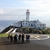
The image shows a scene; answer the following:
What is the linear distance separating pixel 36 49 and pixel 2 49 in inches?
120

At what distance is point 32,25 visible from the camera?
158ft

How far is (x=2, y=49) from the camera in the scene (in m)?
16.5

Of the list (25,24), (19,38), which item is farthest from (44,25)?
(19,38)

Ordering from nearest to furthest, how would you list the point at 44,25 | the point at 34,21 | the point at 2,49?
1. the point at 2,49
2. the point at 44,25
3. the point at 34,21

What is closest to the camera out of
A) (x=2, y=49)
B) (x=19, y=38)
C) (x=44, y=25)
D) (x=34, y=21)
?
(x=2, y=49)

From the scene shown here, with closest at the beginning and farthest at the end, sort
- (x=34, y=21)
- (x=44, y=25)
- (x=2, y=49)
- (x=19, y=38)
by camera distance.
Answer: (x=2, y=49) → (x=19, y=38) → (x=44, y=25) → (x=34, y=21)

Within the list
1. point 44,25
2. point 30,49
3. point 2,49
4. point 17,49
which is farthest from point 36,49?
point 44,25

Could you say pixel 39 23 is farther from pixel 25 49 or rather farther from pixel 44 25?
pixel 25 49

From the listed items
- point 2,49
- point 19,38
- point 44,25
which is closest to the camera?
point 2,49

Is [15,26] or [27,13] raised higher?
[27,13]

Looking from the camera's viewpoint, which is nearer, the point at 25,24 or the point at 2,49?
the point at 2,49

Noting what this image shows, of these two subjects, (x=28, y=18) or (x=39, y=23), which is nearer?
(x=39, y=23)

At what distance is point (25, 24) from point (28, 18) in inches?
137

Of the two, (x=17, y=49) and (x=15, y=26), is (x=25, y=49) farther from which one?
(x=15, y=26)
